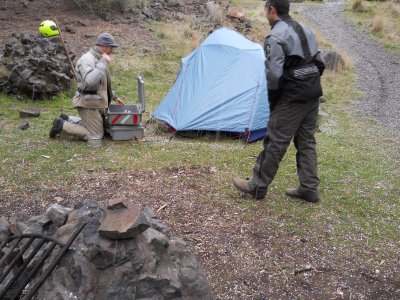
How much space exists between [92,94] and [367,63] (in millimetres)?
10990

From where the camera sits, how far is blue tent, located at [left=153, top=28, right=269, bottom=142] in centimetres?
730

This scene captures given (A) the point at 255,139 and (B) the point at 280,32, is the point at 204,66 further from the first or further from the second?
(B) the point at 280,32

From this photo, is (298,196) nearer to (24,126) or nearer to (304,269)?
(304,269)

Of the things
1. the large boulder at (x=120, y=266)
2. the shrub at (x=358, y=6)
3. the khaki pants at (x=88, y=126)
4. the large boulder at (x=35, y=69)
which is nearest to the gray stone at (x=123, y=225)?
the large boulder at (x=120, y=266)

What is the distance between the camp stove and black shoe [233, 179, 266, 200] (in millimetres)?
2354

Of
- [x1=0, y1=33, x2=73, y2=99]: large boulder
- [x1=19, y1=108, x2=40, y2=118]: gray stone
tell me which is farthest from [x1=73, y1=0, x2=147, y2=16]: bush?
[x1=19, y1=108, x2=40, y2=118]: gray stone

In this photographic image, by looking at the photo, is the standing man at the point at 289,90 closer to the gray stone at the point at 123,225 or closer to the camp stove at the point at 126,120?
the gray stone at the point at 123,225

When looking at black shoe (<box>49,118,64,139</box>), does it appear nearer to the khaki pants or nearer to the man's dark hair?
the khaki pants

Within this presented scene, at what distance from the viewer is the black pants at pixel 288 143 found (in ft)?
15.2

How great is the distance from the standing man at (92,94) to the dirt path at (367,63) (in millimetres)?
5333

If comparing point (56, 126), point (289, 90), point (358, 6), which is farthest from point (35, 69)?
point (358, 6)

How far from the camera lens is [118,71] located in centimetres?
1150

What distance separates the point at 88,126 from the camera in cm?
683

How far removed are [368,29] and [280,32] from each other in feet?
58.0
